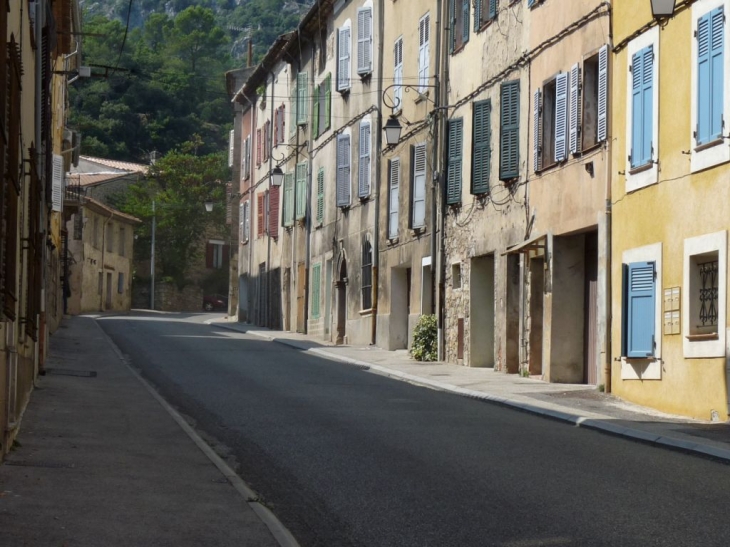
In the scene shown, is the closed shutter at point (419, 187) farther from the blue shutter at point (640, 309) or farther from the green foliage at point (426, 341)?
the blue shutter at point (640, 309)

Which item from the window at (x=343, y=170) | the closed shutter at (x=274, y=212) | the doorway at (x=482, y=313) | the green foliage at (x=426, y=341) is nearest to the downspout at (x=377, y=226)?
the window at (x=343, y=170)

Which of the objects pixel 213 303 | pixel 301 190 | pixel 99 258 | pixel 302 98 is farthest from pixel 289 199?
pixel 213 303

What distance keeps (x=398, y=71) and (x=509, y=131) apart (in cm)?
907

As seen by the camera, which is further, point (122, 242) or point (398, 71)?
point (122, 242)

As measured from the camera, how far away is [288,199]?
149 ft

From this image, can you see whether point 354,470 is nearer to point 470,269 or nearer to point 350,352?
point 470,269

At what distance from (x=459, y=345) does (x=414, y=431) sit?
521 inches

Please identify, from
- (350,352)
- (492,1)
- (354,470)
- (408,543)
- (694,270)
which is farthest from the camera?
(350,352)

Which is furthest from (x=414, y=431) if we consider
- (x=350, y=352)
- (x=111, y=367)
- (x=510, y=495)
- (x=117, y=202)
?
(x=117, y=202)

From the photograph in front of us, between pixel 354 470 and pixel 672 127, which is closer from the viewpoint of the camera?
pixel 354 470

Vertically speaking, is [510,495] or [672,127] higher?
[672,127]

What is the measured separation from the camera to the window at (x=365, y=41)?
35.2 m

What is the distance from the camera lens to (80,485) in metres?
9.87

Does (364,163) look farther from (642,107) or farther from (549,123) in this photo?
(642,107)
